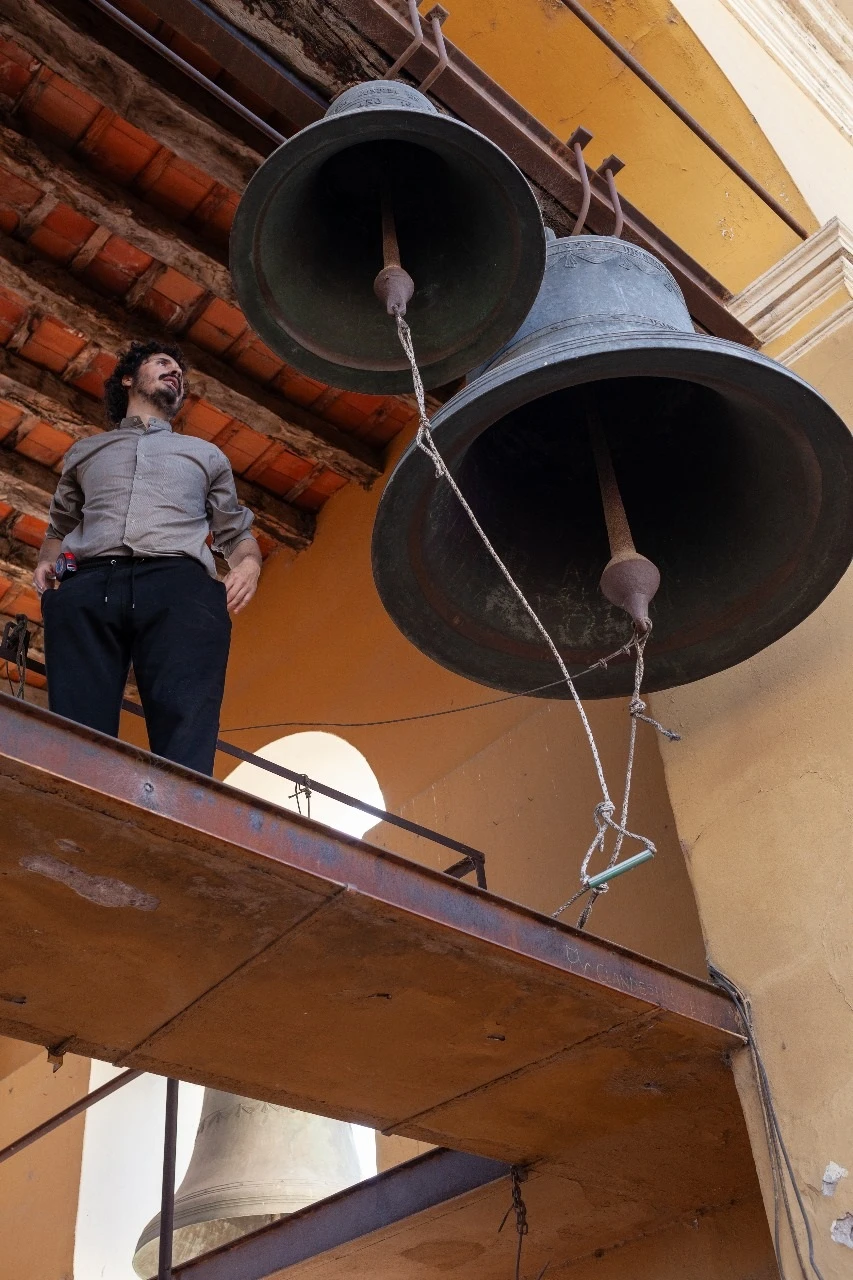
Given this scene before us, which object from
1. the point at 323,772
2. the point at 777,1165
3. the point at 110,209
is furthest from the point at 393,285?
the point at 323,772

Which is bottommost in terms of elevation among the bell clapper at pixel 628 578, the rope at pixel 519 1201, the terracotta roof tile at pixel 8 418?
the rope at pixel 519 1201

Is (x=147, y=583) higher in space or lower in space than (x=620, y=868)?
higher

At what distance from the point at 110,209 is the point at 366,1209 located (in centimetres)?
358

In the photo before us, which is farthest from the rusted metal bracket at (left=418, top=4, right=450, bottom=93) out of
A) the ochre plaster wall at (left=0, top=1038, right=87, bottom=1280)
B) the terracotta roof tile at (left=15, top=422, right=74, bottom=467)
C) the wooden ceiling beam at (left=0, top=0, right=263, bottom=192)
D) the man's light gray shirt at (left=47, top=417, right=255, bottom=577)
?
the ochre plaster wall at (left=0, top=1038, right=87, bottom=1280)

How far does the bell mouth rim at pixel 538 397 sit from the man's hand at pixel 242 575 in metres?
0.27

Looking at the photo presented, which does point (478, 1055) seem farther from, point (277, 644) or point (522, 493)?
point (277, 644)

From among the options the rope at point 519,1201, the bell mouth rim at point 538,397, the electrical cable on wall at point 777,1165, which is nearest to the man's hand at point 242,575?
the bell mouth rim at point 538,397

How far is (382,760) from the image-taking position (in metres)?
5.45

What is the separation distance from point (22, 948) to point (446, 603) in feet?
3.65

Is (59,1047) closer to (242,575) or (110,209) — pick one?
(242,575)

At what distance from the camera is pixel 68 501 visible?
10.1 ft

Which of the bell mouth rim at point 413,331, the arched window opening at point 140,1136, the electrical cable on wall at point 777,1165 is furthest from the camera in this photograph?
the arched window opening at point 140,1136

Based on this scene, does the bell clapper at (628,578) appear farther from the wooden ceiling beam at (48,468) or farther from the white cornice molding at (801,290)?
the wooden ceiling beam at (48,468)

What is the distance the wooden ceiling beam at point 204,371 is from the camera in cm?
536
